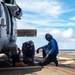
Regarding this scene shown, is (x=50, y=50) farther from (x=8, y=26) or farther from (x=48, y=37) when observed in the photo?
(x=8, y=26)

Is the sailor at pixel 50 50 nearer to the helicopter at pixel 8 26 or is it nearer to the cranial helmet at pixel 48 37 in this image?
the cranial helmet at pixel 48 37

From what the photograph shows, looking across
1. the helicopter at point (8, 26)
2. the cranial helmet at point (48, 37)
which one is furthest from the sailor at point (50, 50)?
the helicopter at point (8, 26)

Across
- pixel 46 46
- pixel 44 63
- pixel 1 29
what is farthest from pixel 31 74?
pixel 46 46

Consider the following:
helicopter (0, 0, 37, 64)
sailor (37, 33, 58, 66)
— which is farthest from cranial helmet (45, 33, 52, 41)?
helicopter (0, 0, 37, 64)

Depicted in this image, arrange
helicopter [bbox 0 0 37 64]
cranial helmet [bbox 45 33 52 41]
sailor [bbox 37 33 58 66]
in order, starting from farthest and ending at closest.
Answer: cranial helmet [bbox 45 33 52 41], sailor [bbox 37 33 58 66], helicopter [bbox 0 0 37 64]

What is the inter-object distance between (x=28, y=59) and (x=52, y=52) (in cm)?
165

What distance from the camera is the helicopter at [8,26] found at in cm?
1287

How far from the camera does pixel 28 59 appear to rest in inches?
665

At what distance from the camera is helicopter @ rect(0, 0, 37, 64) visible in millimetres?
12868

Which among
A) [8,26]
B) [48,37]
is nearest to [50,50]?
[48,37]

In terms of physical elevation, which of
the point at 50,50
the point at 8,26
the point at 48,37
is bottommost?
the point at 50,50

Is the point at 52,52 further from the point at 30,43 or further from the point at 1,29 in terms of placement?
the point at 1,29

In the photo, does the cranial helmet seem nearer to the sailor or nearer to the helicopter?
the sailor

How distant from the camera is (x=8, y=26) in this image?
14.6 meters
